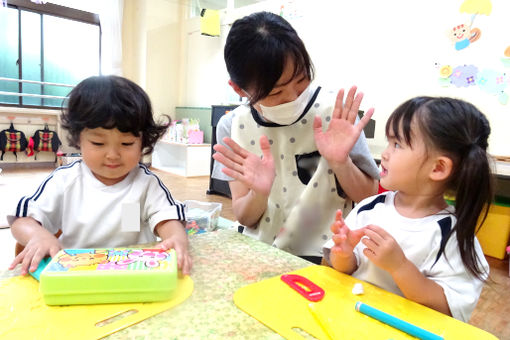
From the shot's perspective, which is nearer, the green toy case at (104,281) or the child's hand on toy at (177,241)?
the green toy case at (104,281)

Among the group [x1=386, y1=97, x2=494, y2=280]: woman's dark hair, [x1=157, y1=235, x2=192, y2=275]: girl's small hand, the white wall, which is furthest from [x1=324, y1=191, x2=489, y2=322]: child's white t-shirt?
the white wall

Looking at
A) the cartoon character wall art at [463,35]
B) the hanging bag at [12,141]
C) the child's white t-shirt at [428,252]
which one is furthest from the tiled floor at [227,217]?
the cartoon character wall art at [463,35]

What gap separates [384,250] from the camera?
593 millimetres

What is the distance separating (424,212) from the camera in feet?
2.36

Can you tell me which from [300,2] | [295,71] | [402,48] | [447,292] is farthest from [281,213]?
[300,2]

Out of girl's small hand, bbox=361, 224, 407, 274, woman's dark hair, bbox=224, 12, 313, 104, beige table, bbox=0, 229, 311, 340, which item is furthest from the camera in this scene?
woman's dark hair, bbox=224, 12, 313, 104

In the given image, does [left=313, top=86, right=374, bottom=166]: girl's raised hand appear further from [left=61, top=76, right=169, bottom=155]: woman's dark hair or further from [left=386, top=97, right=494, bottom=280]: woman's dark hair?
[left=61, top=76, right=169, bottom=155]: woman's dark hair

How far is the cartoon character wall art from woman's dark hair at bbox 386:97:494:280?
7.79 feet

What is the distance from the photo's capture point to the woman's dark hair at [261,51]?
80cm

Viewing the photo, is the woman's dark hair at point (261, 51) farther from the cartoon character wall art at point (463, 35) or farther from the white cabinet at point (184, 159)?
the white cabinet at point (184, 159)

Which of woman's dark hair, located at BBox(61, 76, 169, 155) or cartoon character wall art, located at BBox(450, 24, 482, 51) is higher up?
cartoon character wall art, located at BBox(450, 24, 482, 51)

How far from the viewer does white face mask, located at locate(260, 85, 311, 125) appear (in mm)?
943

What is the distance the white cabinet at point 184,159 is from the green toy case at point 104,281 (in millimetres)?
4102

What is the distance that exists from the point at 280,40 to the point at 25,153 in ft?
18.4
